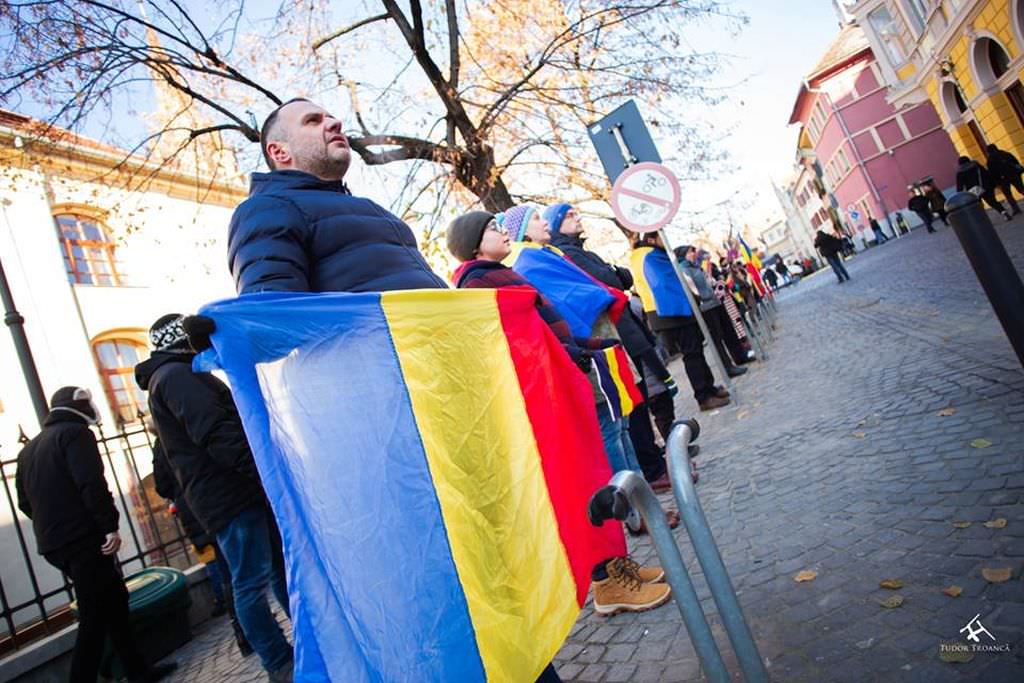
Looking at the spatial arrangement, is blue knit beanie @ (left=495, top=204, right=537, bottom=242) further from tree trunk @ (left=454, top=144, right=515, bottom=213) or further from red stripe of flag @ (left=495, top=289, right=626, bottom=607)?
tree trunk @ (left=454, top=144, right=515, bottom=213)

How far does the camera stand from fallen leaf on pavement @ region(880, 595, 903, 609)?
210cm

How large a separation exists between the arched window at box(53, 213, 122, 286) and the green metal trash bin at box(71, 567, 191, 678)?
14.8 m

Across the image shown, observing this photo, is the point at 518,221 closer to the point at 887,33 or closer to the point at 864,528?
the point at 864,528

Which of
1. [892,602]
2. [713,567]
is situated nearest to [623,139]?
[892,602]

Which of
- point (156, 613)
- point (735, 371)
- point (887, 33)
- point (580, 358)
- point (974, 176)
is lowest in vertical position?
point (735, 371)

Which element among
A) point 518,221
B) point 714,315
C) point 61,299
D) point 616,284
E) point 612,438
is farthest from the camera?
point 61,299

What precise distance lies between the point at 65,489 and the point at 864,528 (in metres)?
4.70

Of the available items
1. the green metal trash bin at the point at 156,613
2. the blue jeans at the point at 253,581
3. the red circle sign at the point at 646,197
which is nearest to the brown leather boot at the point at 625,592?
the blue jeans at the point at 253,581

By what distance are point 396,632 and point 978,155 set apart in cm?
3090

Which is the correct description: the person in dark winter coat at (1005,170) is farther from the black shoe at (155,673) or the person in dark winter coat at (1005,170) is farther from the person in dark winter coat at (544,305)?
the black shoe at (155,673)

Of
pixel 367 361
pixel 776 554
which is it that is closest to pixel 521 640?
pixel 367 361

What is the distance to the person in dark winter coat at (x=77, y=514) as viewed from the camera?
3959mm

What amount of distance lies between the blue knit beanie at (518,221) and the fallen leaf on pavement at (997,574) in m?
2.96

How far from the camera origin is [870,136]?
140 feet
